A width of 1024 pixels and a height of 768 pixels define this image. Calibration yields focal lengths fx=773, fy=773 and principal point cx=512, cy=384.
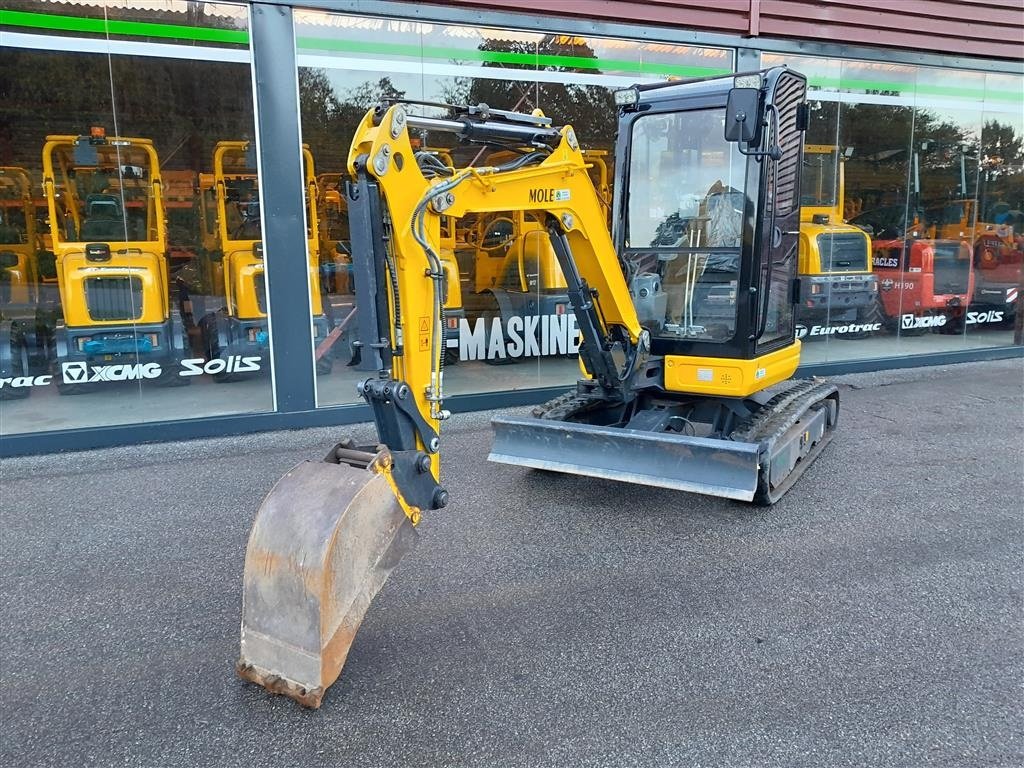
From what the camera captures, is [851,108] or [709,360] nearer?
[709,360]

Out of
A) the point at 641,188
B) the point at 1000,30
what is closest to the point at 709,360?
the point at 641,188

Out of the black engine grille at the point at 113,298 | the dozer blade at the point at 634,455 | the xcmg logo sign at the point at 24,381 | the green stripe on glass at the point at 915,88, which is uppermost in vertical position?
the green stripe on glass at the point at 915,88

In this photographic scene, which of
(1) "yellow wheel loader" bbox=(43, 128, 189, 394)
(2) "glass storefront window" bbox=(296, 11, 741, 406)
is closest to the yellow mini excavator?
(2) "glass storefront window" bbox=(296, 11, 741, 406)

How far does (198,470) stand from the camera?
20.5 ft

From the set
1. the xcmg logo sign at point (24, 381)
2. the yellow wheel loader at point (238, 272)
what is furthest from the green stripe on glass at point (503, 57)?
the xcmg logo sign at point (24, 381)

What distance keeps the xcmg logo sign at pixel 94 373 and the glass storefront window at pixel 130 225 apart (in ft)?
0.04

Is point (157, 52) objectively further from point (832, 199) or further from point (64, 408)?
point (832, 199)

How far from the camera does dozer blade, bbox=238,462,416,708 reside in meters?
2.98

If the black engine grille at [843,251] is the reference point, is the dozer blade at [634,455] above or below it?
below

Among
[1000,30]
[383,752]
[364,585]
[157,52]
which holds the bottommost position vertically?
[383,752]

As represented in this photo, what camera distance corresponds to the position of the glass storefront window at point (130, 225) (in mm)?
6938

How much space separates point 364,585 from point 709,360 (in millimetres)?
3236

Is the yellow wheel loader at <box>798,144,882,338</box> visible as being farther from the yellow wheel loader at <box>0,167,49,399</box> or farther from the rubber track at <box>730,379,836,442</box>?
the yellow wheel loader at <box>0,167,49,399</box>

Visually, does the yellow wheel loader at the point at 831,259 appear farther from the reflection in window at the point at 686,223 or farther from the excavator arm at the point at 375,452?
the excavator arm at the point at 375,452
